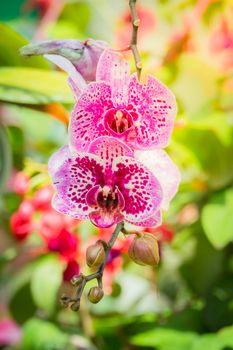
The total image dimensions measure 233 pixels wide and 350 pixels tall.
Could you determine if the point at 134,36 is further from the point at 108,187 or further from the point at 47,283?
the point at 47,283

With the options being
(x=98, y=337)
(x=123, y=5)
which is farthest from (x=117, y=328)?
(x=123, y=5)

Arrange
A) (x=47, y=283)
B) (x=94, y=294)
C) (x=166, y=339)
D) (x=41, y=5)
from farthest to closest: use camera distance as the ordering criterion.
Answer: (x=41, y=5), (x=47, y=283), (x=166, y=339), (x=94, y=294)

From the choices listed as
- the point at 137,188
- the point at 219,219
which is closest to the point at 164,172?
the point at 137,188

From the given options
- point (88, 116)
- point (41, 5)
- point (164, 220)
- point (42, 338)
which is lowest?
point (42, 338)

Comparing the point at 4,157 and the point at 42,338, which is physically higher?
the point at 4,157

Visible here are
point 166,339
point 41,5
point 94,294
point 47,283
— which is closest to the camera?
point 94,294

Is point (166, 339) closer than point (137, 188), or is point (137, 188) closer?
point (137, 188)

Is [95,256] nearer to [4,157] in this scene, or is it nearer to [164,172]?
[164,172]

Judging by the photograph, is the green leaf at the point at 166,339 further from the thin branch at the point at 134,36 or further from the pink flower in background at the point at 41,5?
the pink flower in background at the point at 41,5
